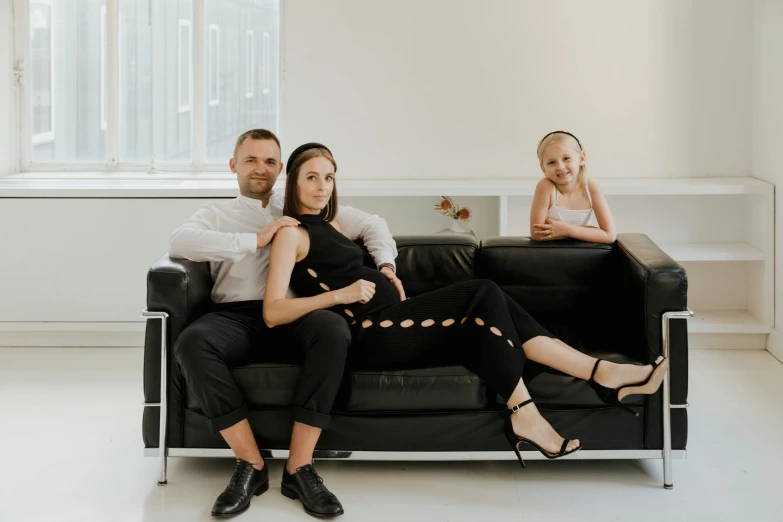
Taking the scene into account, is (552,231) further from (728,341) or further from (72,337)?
(72,337)

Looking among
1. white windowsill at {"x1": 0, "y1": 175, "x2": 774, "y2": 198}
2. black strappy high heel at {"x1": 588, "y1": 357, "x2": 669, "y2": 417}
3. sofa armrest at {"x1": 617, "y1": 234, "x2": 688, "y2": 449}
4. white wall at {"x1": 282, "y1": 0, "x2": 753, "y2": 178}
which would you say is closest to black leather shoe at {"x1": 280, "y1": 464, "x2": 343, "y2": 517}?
black strappy high heel at {"x1": 588, "y1": 357, "x2": 669, "y2": 417}

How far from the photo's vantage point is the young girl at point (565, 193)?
411 cm

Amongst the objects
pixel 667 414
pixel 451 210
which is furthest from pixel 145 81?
pixel 667 414

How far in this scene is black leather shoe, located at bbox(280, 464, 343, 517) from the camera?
10.1ft

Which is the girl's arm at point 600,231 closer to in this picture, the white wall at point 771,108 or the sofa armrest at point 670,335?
the sofa armrest at point 670,335

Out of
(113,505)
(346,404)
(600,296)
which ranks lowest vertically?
(113,505)

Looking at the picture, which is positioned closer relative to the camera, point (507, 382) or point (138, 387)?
point (507, 382)

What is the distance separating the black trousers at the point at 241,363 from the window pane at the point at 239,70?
258 centimetres

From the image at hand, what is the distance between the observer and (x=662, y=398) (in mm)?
3340

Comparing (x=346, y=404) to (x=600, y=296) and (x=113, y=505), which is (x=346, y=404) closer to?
(x=113, y=505)

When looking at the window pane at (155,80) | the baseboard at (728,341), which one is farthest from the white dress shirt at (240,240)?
the baseboard at (728,341)

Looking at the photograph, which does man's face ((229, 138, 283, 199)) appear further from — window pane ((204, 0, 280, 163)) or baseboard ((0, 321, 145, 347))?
Result: window pane ((204, 0, 280, 163))

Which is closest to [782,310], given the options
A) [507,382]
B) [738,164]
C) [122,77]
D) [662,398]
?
[738,164]

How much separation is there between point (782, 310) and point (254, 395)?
9.66ft
